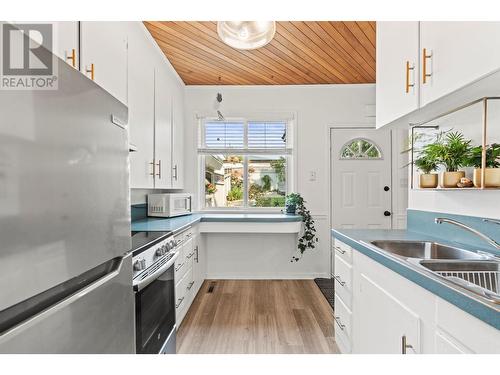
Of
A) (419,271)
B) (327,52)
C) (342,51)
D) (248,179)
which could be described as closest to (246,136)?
(248,179)

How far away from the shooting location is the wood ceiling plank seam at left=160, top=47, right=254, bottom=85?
3044 millimetres

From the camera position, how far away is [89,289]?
28.1 inches

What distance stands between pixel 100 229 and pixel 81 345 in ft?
0.93

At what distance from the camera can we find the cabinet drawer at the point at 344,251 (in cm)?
179

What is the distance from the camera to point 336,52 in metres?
2.92

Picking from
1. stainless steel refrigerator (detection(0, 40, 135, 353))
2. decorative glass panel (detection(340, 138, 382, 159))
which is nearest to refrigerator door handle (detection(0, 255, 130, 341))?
stainless steel refrigerator (detection(0, 40, 135, 353))

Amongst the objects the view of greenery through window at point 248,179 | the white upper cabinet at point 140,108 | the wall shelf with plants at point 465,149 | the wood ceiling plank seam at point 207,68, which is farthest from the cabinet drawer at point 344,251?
the wood ceiling plank seam at point 207,68

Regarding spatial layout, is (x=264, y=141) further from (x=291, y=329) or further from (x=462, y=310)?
(x=462, y=310)

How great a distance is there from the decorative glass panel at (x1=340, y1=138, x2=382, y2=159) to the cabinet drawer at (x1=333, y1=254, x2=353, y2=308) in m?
2.10

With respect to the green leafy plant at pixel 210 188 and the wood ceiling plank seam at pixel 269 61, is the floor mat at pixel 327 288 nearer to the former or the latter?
the green leafy plant at pixel 210 188

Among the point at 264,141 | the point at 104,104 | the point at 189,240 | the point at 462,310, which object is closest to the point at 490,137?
the point at 462,310

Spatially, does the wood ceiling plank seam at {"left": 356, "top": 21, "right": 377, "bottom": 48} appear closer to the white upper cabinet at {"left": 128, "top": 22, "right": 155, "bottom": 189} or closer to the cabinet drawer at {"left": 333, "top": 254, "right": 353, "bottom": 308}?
the white upper cabinet at {"left": 128, "top": 22, "right": 155, "bottom": 189}

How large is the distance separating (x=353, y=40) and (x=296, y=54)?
56 cm

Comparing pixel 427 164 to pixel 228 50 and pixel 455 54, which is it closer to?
pixel 455 54
